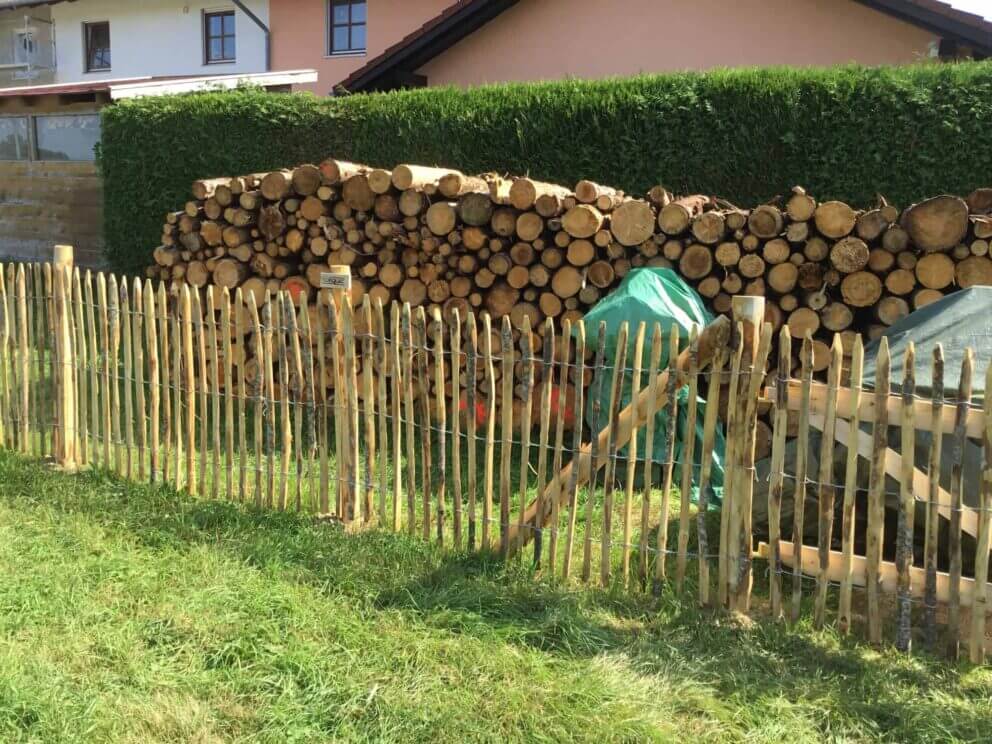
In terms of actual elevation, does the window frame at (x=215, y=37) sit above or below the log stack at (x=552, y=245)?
above

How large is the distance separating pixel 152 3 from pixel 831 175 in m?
15.9

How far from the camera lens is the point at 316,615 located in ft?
A: 11.4

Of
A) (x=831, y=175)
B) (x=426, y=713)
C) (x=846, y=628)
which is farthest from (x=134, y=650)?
(x=831, y=175)

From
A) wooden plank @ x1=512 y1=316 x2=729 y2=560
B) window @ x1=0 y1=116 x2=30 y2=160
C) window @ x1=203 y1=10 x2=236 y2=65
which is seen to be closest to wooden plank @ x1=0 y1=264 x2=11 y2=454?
wooden plank @ x1=512 y1=316 x2=729 y2=560

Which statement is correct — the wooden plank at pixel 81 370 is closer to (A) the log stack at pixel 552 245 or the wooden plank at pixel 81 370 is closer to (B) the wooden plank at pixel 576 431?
(A) the log stack at pixel 552 245

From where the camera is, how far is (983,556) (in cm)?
315

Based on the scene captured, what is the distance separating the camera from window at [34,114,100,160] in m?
11.4

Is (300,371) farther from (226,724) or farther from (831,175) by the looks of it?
(831,175)

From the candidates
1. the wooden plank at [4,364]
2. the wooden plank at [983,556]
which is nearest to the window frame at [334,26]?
the wooden plank at [4,364]

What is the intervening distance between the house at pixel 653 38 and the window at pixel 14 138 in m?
4.51

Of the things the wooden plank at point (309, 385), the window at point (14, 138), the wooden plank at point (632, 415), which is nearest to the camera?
the wooden plank at point (632, 415)

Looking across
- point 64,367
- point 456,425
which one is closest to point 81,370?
point 64,367

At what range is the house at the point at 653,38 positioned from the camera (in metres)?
9.26

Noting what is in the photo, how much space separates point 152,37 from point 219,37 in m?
1.87
